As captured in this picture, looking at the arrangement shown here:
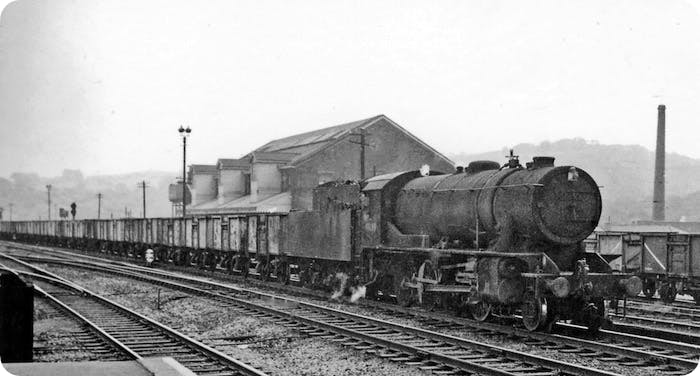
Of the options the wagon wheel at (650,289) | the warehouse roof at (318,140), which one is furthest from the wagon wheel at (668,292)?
the warehouse roof at (318,140)

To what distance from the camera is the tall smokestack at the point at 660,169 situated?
35.0m

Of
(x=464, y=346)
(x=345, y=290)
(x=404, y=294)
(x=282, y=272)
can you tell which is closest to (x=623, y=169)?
(x=282, y=272)

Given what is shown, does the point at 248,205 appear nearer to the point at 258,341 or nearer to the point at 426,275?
the point at 426,275

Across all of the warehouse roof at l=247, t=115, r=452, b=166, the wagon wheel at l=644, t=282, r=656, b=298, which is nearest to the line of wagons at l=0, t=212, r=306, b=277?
the wagon wheel at l=644, t=282, r=656, b=298

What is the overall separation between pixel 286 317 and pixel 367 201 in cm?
446

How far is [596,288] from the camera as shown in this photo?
12.9 m

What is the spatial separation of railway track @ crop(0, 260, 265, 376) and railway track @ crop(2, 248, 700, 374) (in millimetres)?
2366

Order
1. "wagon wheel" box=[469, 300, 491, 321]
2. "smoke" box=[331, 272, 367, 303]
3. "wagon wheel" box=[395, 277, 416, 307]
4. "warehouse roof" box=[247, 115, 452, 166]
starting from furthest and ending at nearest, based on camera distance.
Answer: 1. "warehouse roof" box=[247, 115, 452, 166]
2. "smoke" box=[331, 272, 367, 303]
3. "wagon wheel" box=[395, 277, 416, 307]
4. "wagon wheel" box=[469, 300, 491, 321]

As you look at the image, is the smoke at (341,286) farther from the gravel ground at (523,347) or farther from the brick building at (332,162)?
the brick building at (332,162)

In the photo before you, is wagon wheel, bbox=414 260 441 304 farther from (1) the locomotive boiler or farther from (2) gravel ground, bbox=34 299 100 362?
(2) gravel ground, bbox=34 299 100 362

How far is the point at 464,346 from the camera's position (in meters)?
11.5

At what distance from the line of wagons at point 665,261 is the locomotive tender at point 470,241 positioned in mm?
5502

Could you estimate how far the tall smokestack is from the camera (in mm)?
35000

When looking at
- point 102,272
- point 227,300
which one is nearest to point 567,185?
point 227,300
